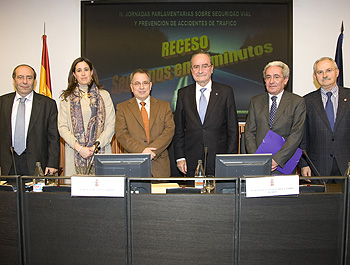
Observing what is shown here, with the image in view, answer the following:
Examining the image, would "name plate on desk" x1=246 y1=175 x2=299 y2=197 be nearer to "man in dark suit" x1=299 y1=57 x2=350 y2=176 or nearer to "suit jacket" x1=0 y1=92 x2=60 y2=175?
"man in dark suit" x1=299 y1=57 x2=350 y2=176

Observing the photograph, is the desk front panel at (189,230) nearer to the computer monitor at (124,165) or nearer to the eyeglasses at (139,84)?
the computer monitor at (124,165)

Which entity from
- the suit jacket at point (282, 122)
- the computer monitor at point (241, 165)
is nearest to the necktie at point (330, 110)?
the suit jacket at point (282, 122)

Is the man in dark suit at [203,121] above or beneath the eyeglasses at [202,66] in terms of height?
beneath

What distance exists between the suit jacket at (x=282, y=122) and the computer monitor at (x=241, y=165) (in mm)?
940

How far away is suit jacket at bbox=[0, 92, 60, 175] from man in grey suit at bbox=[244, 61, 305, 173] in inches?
71.8

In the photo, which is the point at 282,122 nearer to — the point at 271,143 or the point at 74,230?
the point at 271,143

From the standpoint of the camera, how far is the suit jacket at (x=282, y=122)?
2906 millimetres

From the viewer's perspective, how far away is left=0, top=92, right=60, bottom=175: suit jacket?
3.14 metres

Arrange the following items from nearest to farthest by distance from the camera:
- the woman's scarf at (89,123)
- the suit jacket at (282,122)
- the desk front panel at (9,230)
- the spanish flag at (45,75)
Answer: the desk front panel at (9,230)
the suit jacket at (282,122)
the woman's scarf at (89,123)
the spanish flag at (45,75)

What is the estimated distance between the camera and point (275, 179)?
1771 millimetres

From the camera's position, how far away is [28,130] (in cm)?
315

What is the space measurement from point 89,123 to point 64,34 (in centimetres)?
205

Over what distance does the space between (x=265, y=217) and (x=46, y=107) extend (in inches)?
91.2

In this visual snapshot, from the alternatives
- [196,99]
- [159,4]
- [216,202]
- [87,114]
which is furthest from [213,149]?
[159,4]
